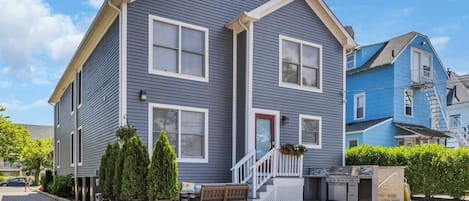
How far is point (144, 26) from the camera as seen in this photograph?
11.4 meters

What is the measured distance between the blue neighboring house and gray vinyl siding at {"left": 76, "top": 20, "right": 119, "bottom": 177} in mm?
12808

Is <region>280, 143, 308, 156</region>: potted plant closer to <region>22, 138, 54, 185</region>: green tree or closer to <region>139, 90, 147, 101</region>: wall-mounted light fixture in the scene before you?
<region>139, 90, 147, 101</region>: wall-mounted light fixture

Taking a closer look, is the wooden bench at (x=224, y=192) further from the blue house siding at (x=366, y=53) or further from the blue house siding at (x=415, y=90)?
the blue house siding at (x=366, y=53)

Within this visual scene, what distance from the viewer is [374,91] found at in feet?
76.5

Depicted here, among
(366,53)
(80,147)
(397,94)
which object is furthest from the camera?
(366,53)

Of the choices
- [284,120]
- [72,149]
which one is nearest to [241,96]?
[284,120]

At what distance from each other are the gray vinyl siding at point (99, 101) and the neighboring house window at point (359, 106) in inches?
574

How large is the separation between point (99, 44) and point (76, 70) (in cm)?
455

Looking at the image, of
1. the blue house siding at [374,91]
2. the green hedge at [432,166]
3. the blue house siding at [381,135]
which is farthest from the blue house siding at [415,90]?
the green hedge at [432,166]

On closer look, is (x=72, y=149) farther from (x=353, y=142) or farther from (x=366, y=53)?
(x=366, y=53)

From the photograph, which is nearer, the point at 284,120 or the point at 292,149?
the point at 292,149

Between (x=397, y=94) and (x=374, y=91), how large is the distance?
1208 millimetres

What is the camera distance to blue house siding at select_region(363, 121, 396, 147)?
70.4 feet

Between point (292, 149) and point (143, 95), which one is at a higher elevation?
point (143, 95)
